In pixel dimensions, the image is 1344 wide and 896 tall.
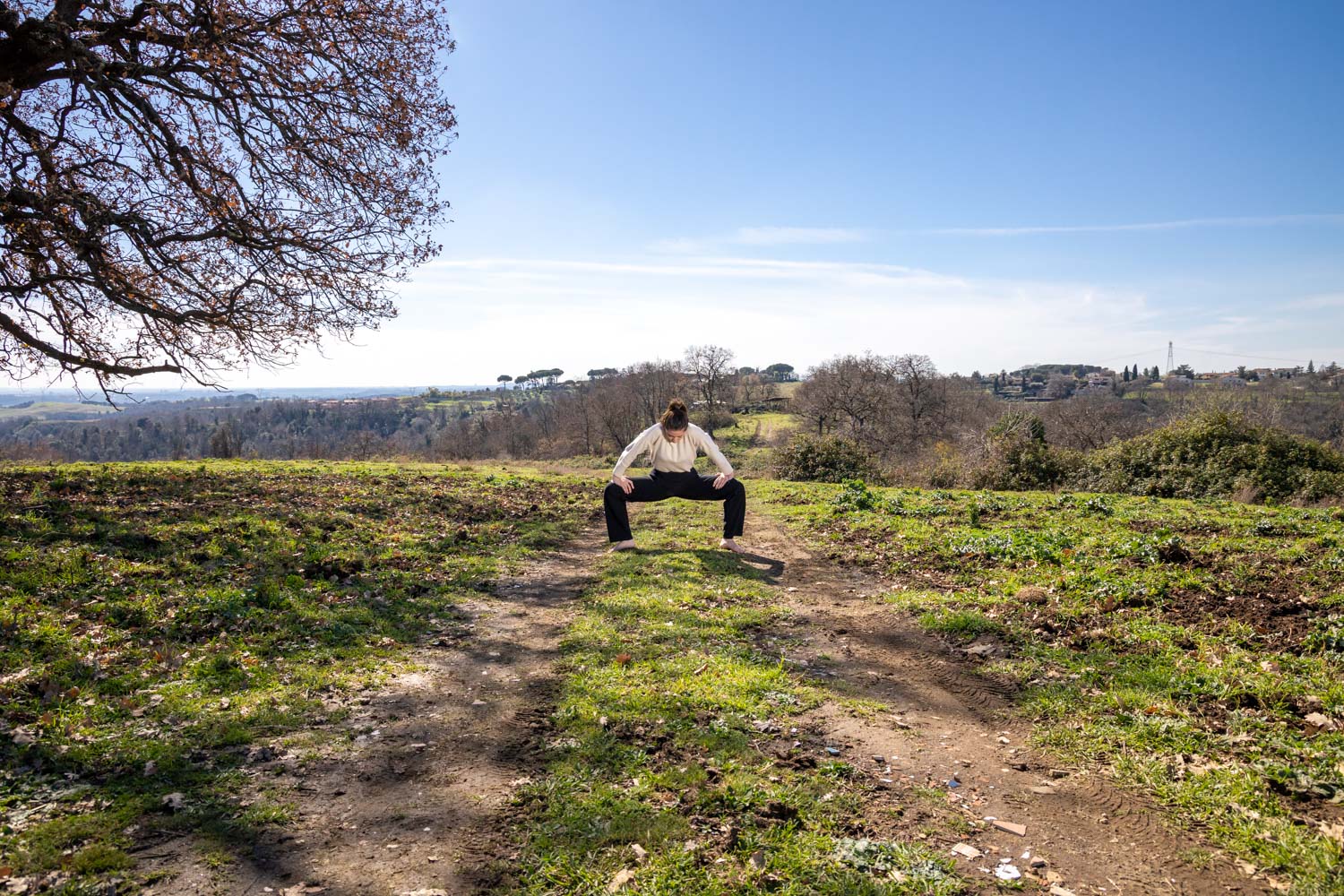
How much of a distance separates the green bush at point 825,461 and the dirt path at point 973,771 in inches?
757

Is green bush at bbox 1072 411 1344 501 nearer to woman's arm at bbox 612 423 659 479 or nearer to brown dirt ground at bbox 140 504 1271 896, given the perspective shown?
woman's arm at bbox 612 423 659 479

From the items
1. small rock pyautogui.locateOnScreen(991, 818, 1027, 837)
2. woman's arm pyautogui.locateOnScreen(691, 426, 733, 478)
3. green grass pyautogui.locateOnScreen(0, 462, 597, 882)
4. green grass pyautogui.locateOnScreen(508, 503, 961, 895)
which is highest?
woman's arm pyautogui.locateOnScreen(691, 426, 733, 478)

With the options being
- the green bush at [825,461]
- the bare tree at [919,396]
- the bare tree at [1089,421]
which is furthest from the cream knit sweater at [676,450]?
the bare tree at [919,396]

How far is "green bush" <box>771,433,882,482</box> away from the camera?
26141 millimetres

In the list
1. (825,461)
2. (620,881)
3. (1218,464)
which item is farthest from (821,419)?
(620,881)

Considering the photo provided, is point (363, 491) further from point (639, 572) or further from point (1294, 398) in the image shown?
point (1294, 398)

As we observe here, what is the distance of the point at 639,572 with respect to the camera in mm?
9547

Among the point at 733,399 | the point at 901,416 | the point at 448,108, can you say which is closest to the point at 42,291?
the point at 448,108

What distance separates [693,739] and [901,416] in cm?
6645

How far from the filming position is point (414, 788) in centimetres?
414

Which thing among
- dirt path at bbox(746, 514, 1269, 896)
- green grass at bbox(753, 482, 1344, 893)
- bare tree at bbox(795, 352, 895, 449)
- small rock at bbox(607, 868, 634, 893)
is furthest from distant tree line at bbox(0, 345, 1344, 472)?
small rock at bbox(607, 868, 634, 893)

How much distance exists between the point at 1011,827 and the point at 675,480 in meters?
7.63

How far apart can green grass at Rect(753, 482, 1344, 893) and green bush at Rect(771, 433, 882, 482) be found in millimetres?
14066

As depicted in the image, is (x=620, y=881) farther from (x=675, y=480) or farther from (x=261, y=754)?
(x=675, y=480)
